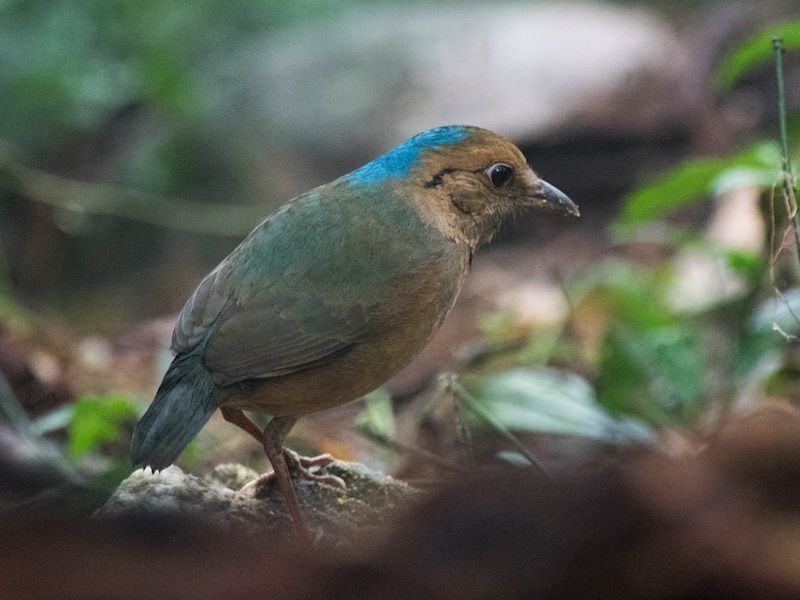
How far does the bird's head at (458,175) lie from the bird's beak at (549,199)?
39 mm

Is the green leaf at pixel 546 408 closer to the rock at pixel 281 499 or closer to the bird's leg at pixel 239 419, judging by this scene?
the rock at pixel 281 499

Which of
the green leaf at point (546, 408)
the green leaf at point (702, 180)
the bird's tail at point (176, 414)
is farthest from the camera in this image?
the green leaf at point (702, 180)

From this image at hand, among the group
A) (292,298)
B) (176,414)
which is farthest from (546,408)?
(176,414)

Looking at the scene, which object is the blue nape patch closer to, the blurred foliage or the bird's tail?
the bird's tail

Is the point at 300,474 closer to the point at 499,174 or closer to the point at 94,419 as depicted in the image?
the point at 94,419

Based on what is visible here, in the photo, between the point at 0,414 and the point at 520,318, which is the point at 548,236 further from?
the point at 0,414

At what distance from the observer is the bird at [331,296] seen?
9.12 feet

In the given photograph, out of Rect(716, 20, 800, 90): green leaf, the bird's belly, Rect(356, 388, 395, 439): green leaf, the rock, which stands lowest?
the rock

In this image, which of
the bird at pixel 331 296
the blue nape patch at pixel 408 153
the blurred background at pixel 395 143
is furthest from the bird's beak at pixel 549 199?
the blurred background at pixel 395 143

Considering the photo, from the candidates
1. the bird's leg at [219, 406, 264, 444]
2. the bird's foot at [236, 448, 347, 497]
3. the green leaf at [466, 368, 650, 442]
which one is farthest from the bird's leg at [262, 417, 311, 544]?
the green leaf at [466, 368, 650, 442]

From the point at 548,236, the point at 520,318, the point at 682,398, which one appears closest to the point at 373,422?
the point at 682,398

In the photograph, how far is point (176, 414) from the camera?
2.59 meters

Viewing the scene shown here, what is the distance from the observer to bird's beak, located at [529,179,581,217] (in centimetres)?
326

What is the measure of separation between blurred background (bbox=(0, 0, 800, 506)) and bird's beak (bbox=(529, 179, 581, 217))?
0.77 metres
